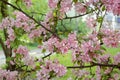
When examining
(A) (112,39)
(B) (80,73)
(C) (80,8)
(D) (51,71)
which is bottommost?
(B) (80,73)

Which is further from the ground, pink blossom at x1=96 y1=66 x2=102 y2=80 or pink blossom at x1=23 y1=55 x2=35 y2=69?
pink blossom at x1=23 y1=55 x2=35 y2=69

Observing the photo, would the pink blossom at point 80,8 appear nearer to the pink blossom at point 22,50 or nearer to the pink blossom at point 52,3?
the pink blossom at point 52,3

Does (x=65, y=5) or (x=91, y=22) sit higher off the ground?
(x=65, y=5)

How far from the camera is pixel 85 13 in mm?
1705

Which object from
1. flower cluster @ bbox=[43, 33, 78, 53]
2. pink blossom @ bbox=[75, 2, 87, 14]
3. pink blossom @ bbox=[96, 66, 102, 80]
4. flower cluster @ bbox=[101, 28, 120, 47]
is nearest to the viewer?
flower cluster @ bbox=[43, 33, 78, 53]

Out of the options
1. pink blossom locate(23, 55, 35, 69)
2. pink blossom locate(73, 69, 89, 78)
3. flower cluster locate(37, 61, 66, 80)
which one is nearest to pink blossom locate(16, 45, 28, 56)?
pink blossom locate(23, 55, 35, 69)

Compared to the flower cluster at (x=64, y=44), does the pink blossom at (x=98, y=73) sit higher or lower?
lower

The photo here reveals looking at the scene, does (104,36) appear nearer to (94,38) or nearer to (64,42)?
(94,38)

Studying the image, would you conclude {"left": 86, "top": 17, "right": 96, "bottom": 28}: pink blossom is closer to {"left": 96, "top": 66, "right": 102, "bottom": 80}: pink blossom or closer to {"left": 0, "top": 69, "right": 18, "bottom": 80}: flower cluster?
{"left": 96, "top": 66, "right": 102, "bottom": 80}: pink blossom

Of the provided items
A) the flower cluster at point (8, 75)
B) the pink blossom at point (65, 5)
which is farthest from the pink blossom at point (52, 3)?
the flower cluster at point (8, 75)

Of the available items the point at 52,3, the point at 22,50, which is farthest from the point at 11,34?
the point at 52,3

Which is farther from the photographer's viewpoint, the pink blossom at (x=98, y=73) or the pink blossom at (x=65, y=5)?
the pink blossom at (x=98, y=73)

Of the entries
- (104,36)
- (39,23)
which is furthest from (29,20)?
(104,36)

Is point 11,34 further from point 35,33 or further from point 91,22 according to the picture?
point 91,22
